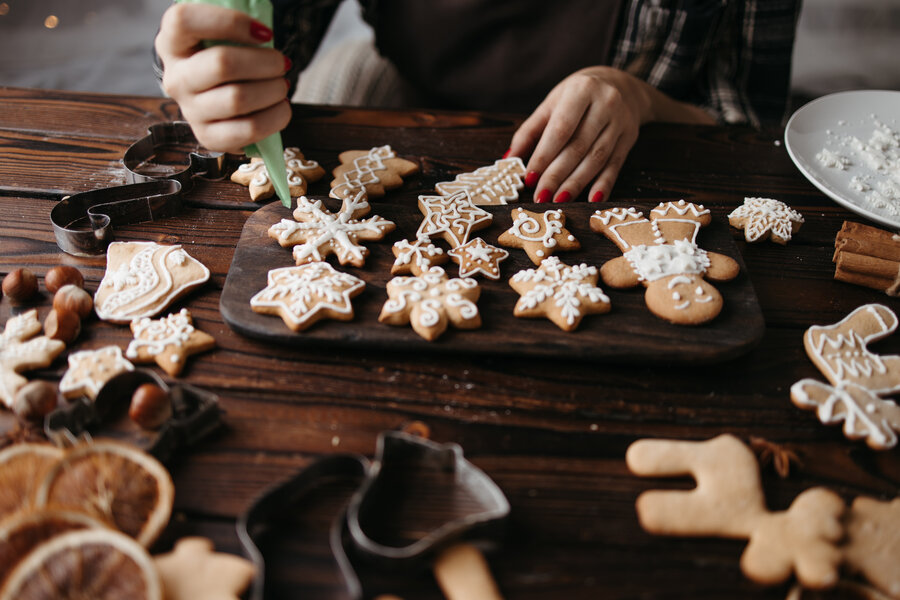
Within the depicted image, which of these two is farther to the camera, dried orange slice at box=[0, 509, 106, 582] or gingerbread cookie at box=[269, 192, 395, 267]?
gingerbread cookie at box=[269, 192, 395, 267]

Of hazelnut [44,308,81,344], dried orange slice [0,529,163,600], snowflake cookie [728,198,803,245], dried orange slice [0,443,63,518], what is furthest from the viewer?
snowflake cookie [728,198,803,245]

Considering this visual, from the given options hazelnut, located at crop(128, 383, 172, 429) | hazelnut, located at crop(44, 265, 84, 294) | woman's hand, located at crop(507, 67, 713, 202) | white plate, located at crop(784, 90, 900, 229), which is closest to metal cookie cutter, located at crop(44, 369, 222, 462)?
hazelnut, located at crop(128, 383, 172, 429)

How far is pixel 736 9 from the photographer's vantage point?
174 centimetres

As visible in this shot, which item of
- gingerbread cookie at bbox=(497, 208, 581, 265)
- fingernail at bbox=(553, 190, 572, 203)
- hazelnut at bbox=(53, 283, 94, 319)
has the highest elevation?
hazelnut at bbox=(53, 283, 94, 319)

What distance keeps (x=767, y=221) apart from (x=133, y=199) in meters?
1.25

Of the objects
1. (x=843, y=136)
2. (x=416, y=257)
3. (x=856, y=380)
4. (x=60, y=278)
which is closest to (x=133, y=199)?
(x=60, y=278)

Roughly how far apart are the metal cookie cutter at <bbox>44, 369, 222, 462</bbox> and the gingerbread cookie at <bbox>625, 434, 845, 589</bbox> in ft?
1.91

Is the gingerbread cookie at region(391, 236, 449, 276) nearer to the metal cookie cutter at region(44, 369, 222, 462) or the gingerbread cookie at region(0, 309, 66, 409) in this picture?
the metal cookie cutter at region(44, 369, 222, 462)

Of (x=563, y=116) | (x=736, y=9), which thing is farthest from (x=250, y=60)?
(x=736, y=9)

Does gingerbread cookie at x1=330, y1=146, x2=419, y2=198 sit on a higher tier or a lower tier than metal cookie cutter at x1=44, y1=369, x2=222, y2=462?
higher

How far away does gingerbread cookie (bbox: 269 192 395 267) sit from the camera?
3.60 ft

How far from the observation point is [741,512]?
2.54 feet

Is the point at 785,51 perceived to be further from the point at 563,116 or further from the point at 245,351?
the point at 245,351

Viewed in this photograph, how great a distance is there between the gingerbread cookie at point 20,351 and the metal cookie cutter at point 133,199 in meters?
0.19
